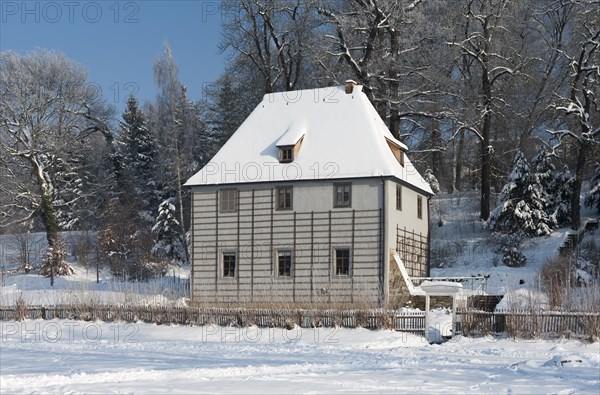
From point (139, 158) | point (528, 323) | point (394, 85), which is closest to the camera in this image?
point (528, 323)

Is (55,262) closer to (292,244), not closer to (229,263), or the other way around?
(229,263)

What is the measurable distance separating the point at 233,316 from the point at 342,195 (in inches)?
273

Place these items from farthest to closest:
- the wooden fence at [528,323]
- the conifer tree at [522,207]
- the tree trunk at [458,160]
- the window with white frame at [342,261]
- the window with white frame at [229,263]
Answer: the tree trunk at [458,160]
the conifer tree at [522,207]
the window with white frame at [229,263]
the window with white frame at [342,261]
the wooden fence at [528,323]

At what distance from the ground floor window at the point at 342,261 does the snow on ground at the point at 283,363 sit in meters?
6.20

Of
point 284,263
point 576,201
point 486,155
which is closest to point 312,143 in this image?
point 284,263

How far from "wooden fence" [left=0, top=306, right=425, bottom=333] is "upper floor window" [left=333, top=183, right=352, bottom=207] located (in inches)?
257

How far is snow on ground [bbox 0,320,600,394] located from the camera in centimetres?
1333

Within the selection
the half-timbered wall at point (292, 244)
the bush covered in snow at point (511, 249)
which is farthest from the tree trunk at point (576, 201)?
the half-timbered wall at point (292, 244)

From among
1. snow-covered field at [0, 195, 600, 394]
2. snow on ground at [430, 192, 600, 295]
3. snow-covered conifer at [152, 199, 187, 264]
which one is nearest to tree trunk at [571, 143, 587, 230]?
snow on ground at [430, 192, 600, 295]

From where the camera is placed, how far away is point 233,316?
1022 inches

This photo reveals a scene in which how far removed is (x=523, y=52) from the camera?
143ft

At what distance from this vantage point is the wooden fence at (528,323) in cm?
2170

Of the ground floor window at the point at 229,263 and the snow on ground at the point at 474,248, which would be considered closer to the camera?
the snow on ground at the point at 474,248

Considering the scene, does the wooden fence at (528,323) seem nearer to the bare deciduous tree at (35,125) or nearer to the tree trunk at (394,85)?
the tree trunk at (394,85)
